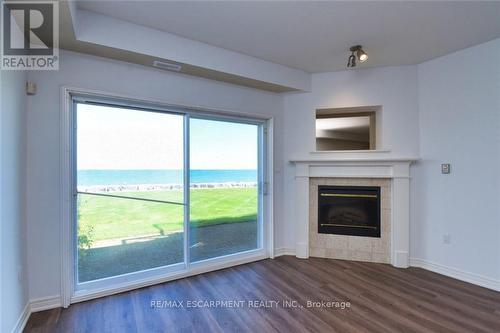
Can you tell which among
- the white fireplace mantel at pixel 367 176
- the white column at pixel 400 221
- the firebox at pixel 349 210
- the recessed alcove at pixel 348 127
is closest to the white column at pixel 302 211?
the white fireplace mantel at pixel 367 176

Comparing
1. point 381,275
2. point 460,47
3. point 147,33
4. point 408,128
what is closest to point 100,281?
point 147,33

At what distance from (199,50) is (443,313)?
3.66 m

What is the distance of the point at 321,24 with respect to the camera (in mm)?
2518

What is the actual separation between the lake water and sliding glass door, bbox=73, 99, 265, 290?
1cm

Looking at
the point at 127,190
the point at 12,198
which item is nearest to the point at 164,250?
the point at 127,190

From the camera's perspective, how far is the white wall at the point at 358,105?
11.5 feet

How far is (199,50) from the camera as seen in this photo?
2900 millimetres

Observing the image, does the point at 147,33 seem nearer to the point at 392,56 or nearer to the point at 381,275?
the point at 392,56

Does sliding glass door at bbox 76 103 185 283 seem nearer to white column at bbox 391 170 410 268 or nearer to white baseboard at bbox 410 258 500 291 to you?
white column at bbox 391 170 410 268

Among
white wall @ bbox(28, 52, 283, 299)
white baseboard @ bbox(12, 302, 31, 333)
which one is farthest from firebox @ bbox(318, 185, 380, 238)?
white baseboard @ bbox(12, 302, 31, 333)

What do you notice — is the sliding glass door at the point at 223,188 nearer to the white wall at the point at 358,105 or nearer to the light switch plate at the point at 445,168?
the white wall at the point at 358,105

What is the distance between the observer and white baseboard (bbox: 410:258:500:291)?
280cm

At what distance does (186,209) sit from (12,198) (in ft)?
5.50

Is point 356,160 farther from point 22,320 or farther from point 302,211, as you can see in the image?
point 22,320
